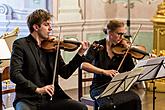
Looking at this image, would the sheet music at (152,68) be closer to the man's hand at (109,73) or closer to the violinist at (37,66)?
the man's hand at (109,73)

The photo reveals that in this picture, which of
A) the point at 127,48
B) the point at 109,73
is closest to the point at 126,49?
the point at 127,48

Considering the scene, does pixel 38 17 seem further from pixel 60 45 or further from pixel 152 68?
pixel 152 68

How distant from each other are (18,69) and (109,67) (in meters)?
1.04

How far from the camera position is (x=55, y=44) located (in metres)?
3.35

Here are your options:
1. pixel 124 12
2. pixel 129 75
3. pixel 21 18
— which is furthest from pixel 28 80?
pixel 124 12

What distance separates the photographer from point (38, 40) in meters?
3.34

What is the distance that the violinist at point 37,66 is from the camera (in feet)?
10.5

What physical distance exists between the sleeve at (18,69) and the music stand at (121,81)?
625 millimetres

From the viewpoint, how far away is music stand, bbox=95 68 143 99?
3.29 meters

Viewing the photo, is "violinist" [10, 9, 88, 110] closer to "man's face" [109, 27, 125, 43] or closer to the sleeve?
the sleeve

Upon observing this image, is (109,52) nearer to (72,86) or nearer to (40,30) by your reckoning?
(40,30)

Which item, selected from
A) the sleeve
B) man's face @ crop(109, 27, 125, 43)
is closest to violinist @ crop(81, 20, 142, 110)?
man's face @ crop(109, 27, 125, 43)

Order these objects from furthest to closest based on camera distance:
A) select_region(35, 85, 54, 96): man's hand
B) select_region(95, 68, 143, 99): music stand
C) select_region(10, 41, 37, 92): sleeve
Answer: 1. select_region(95, 68, 143, 99): music stand
2. select_region(10, 41, 37, 92): sleeve
3. select_region(35, 85, 54, 96): man's hand

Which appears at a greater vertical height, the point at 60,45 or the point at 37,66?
the point at 60,45
